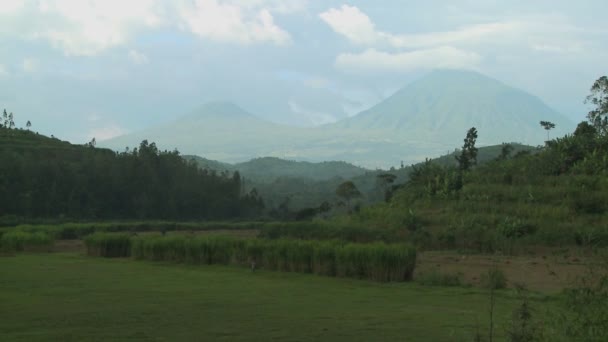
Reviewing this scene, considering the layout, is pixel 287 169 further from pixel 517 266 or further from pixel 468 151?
pixel 517 266

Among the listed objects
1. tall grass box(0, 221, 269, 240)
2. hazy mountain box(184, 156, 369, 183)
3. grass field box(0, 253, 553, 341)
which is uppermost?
hazy mountain box(184, 156, 369, 183)

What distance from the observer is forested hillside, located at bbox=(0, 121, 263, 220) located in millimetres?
64688

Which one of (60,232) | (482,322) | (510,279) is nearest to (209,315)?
(482,322)

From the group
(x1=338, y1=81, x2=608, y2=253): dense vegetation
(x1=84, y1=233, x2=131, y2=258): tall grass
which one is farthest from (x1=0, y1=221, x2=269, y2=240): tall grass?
(x1=338, y1=81, x2=608, y2=253): dense vegetation

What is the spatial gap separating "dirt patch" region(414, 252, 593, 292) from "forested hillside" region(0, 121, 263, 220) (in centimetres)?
4272

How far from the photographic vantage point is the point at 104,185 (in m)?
70.1

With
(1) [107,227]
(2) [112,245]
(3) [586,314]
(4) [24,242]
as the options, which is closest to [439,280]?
(3) [586,314]

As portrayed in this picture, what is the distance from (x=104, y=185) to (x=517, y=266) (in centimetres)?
5064

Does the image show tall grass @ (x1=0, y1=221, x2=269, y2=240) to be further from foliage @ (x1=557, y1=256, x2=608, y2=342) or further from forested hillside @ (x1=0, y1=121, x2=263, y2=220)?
foliage @ (x1=557, y1=256, x2=608, y2=342)

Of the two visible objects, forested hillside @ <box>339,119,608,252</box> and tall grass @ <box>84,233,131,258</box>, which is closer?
tall grass @ <box>84,233,131,258</box>

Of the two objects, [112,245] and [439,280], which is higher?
[112,245]

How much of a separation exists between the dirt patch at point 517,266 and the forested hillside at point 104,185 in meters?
42.7

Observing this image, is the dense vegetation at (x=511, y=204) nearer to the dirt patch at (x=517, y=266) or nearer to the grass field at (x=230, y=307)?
the dirt patch at (x=517, y=266)

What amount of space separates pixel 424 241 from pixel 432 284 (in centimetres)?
1432
